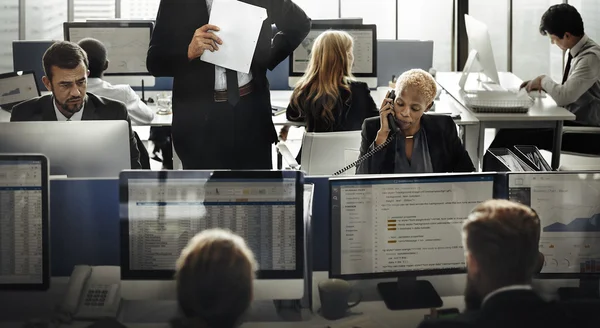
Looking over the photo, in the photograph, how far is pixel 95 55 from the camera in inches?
162

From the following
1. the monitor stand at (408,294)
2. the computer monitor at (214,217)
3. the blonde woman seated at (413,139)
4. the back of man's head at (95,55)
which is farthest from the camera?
the back of man's head at (95,55)

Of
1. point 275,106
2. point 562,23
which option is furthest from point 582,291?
point 562,23

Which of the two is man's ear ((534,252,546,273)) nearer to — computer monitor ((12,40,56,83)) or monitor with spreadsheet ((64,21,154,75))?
monitor with spreadsheet ((64,21,154,75))

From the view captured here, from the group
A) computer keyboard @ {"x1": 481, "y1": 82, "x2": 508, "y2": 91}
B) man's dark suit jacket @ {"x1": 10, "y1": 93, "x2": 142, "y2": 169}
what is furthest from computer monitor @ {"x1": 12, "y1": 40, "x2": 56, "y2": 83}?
computer keyboard @ {"x1": 481, "y1": 82, "x2": 508, "y2": 91}

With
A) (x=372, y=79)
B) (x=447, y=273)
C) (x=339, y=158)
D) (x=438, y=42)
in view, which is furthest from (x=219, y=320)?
(x=438, y=42)

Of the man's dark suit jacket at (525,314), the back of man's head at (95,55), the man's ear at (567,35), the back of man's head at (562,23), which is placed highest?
the back of man's head at (562,23)

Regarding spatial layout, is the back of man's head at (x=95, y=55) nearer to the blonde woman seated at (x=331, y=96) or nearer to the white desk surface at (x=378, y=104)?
the white desk surface at (x=378, y=104)

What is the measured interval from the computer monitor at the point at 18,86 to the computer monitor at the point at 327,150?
1.58m

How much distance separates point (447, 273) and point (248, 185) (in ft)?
1.79

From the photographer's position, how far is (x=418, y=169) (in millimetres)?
2600

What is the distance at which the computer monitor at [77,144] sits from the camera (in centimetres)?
202

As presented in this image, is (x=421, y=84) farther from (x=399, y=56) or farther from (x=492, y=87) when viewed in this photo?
(x=399, y=56)

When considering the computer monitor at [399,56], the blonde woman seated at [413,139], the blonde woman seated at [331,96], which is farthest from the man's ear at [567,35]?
the blonde woman seated at [413,139]

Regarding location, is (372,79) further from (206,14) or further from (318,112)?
(206,14)
